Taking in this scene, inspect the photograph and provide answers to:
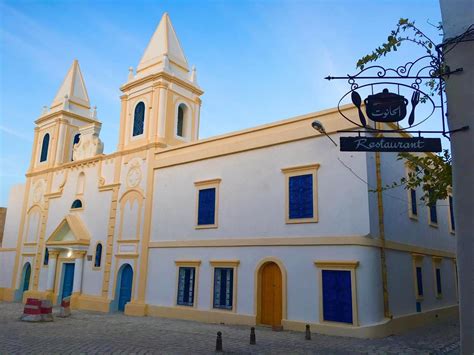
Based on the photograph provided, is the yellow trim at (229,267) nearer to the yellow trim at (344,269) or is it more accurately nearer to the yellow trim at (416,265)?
the yellow trim at (344,269)

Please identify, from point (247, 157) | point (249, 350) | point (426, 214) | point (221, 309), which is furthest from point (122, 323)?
point (426, 214)

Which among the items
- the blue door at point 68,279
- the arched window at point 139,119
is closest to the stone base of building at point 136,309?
the blue door at point 68,279

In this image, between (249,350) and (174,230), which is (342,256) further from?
(174,230)

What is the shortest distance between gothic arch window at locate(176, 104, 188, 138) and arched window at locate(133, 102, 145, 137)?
5.89 feet

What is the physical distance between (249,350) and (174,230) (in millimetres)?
8119

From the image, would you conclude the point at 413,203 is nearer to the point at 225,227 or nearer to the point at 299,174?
the point at 299,174

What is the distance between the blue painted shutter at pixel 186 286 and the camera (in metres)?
15.6

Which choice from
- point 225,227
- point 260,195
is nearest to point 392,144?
point 260,195

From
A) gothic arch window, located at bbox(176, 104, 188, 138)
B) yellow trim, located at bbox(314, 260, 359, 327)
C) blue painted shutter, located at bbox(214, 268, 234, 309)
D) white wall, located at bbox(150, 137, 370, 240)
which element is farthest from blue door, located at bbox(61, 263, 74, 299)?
yellow trim, located at bbox(314, 260, 359, 327)

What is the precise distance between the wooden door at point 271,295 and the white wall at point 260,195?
1.21 m

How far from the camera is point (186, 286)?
15914mm

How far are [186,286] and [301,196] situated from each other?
A: 592cm

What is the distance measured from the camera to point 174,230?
16.9 metres

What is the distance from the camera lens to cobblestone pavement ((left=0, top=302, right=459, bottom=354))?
9.60 metres
